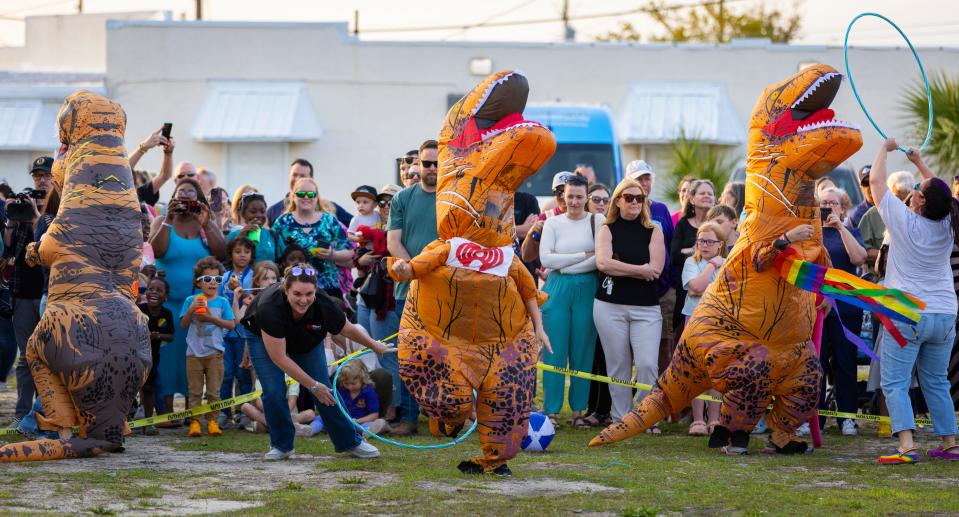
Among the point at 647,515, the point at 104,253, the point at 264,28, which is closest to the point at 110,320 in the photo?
the point at 104,253

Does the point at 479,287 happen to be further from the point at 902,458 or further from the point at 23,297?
the point at 23,297

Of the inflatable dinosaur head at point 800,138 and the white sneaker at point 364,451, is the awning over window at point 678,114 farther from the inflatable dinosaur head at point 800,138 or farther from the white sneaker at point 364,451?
the white sneaker at point 364,451

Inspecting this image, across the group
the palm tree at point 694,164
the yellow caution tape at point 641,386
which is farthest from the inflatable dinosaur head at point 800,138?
the palm tree at point 694,164

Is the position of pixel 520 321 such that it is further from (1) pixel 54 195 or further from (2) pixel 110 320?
(1) pixel 54 195

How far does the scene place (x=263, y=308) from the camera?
8.06 m

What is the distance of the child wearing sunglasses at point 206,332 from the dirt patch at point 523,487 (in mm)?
3164

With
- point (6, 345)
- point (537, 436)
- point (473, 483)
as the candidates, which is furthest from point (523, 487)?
point (6, 345)

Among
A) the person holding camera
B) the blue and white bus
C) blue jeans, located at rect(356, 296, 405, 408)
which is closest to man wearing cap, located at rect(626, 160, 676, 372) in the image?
blue jeans, located at rect(356, 296, 405, 408)

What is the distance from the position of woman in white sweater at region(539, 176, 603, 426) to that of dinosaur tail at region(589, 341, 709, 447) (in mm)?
1358

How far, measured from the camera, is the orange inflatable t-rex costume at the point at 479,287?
7.45 metres

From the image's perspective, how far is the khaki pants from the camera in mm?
10047

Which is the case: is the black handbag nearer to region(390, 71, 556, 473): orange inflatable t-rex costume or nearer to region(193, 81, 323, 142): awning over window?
region(390, 71, 556, 473): orange inflatable t-rex costume

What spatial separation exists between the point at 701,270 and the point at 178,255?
4.16m

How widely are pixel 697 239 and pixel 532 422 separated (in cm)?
236
